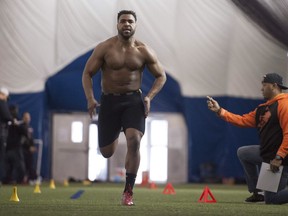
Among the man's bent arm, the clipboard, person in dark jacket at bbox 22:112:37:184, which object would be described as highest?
the man's bent arm

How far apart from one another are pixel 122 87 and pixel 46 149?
1375cm

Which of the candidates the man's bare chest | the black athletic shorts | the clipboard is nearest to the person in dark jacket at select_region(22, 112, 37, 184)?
the black athletic shorts

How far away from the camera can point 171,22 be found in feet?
69.8

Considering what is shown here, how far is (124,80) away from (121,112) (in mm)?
350

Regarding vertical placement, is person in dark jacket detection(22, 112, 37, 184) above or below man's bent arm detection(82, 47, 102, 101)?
below

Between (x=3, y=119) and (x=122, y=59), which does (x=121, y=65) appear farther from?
(x=3, y=119)

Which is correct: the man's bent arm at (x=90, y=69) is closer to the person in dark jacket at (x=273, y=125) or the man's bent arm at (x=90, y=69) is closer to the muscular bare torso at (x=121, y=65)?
the muscular bare torso at (x=121, y=65)

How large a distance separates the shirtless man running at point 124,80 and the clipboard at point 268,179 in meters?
1.38

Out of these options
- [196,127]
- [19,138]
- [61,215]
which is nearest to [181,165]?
[196,127]

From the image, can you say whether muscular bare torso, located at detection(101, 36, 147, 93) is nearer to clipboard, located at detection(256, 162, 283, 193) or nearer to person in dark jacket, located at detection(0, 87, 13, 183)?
clipboard, located at detection(256, 162, 283, 193)

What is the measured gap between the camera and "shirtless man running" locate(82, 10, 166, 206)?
805cm

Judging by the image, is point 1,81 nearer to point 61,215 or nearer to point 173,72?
point 173,72

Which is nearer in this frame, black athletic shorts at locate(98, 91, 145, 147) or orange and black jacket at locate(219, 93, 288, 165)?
black athletic shorts at locate(98, 91, 145, 147)

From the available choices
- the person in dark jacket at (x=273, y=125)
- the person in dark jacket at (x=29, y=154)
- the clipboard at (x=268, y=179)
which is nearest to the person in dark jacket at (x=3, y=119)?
the person in dark jacket at (x=29, y=154)
